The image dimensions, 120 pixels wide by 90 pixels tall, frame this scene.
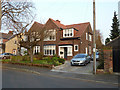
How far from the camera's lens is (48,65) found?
1383 cm

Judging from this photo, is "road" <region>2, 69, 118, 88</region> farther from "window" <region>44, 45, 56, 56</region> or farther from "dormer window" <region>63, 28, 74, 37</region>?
"window" <region>44, 45, 56, 56</region>

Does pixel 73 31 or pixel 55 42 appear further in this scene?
pixel 55 42

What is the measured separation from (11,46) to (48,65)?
28738 millimetres

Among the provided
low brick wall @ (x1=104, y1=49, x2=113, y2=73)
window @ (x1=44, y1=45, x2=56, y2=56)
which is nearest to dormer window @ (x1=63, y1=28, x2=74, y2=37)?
window @ (x1=44, y1=45, x2=56, y2=56)

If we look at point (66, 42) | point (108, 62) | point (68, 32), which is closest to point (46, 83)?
point (108, 62)

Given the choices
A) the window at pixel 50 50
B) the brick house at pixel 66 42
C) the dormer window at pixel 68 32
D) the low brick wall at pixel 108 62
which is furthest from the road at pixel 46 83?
the window at pixel 50 50

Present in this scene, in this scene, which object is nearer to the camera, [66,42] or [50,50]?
[66,42]

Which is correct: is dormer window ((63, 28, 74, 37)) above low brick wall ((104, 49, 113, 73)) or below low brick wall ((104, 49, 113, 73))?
above

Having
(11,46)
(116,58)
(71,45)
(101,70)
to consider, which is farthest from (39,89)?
(11,46)

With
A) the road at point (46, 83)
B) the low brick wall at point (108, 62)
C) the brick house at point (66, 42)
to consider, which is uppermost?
the brick house at point (66, 42)

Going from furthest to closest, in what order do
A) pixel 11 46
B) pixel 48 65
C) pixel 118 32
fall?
pixel 11 46, pixel 118 32, pixel 48 65

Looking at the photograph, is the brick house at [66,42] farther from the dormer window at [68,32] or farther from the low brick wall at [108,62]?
the low brick wall at [108,62]

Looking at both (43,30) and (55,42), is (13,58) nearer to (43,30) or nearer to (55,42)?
(43,30)

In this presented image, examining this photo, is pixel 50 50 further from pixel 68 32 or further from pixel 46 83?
pixel 46 83
